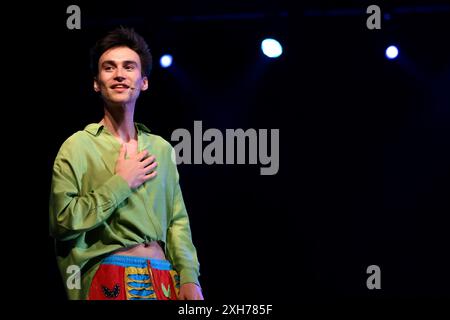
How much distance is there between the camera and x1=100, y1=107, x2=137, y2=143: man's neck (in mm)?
2850

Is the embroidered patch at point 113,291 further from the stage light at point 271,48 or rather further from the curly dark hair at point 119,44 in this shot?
the stage light at point 271,48

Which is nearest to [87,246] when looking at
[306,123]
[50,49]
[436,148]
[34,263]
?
[34,263]

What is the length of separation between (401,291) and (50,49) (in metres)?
2.67

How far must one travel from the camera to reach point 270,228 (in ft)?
15.5

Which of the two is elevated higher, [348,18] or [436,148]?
[348,18]

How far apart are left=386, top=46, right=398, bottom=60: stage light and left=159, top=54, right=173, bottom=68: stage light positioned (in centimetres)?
139

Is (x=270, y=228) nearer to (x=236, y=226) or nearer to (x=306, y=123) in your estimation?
(x=236, y=226)

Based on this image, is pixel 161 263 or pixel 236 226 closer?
pixel 161 263

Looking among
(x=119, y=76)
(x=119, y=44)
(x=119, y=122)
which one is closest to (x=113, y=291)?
(x=119, y=122)

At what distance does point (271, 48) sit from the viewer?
182 inches
